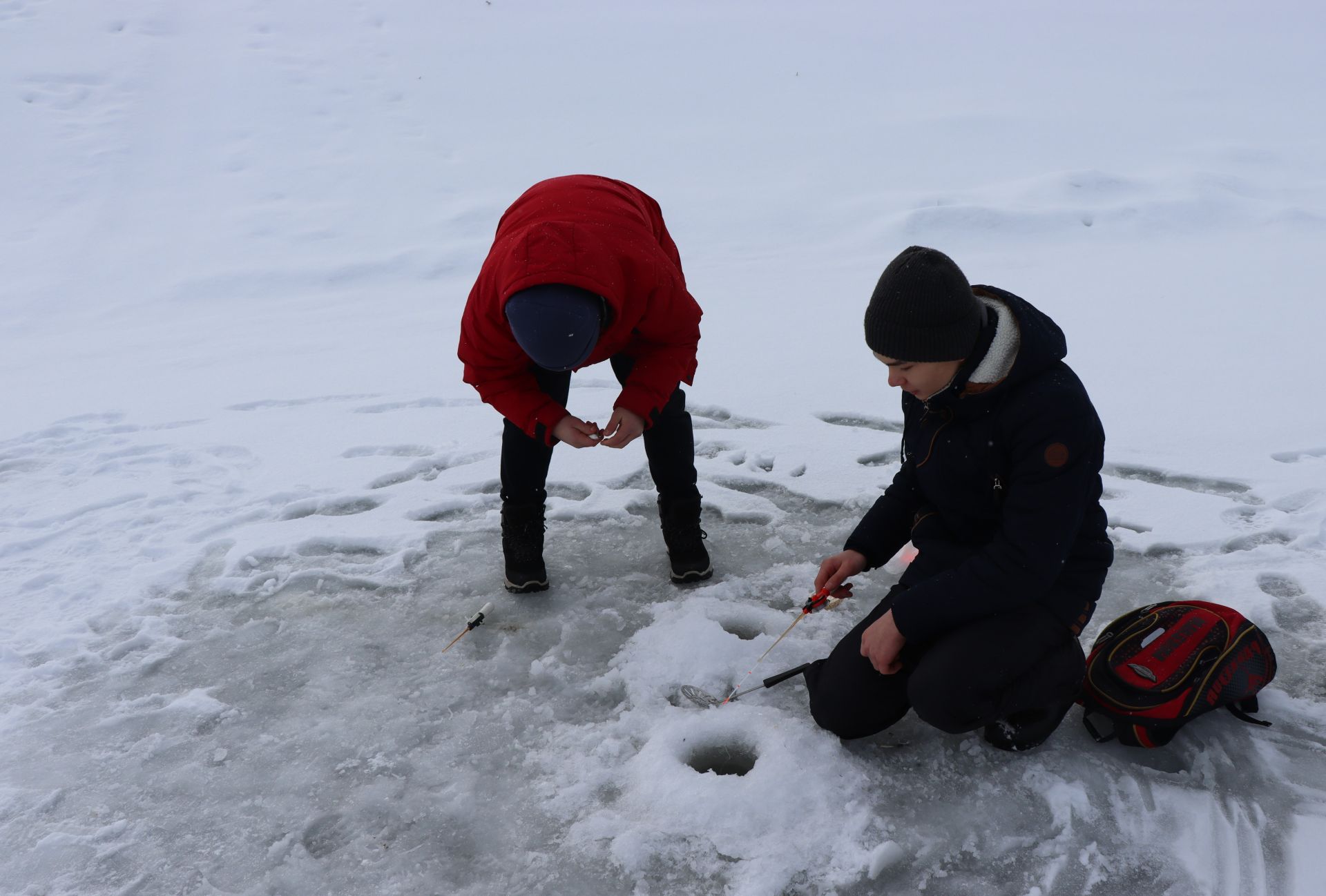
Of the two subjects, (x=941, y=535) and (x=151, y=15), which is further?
(x=151, y=15)

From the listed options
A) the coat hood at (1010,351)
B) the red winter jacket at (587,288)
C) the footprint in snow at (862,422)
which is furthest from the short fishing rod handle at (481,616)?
the footprint in snow at (862,422)

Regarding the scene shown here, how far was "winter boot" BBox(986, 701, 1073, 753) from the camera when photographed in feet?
6.88

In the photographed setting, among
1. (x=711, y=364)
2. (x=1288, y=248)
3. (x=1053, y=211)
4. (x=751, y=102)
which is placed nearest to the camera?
(x=711, y=364)

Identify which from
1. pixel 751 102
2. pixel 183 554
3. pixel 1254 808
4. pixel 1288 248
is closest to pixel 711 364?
pixel 183 554

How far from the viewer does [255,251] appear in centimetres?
804

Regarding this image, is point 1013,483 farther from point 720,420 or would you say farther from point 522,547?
point 720,420

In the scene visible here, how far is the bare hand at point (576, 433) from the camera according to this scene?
2637 millimetres

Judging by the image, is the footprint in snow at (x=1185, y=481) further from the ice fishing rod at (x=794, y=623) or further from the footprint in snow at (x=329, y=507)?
the footprint in snow at (x=329, y=507)

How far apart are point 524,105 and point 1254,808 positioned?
36.1ft

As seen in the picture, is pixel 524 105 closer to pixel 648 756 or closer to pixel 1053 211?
pixel 1053 211

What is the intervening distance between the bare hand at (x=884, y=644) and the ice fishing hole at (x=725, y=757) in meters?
0.40

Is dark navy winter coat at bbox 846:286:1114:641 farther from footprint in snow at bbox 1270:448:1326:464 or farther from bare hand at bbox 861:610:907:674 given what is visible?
footprint in snow at bbox 1270:448:1326:464

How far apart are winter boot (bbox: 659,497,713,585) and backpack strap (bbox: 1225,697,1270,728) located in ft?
4.81

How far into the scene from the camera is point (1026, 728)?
2104mm
